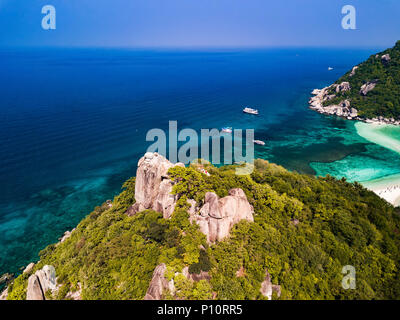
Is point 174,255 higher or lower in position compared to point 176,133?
lower

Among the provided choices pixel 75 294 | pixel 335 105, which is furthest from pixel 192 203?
pixel 335 105

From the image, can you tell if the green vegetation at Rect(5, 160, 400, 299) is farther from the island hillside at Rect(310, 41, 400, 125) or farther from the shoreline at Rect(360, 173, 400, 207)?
the island hillside at Rect(310, 41, 400, 125)

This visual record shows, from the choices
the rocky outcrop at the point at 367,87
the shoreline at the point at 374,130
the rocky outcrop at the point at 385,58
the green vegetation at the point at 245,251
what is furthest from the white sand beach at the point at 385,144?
the rocky outcrop at the point at 385,58

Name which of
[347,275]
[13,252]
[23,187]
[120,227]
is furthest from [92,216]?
[347,275]

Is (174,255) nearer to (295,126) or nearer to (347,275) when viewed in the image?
(347,275)

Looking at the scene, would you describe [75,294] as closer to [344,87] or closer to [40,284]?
[40,284]
